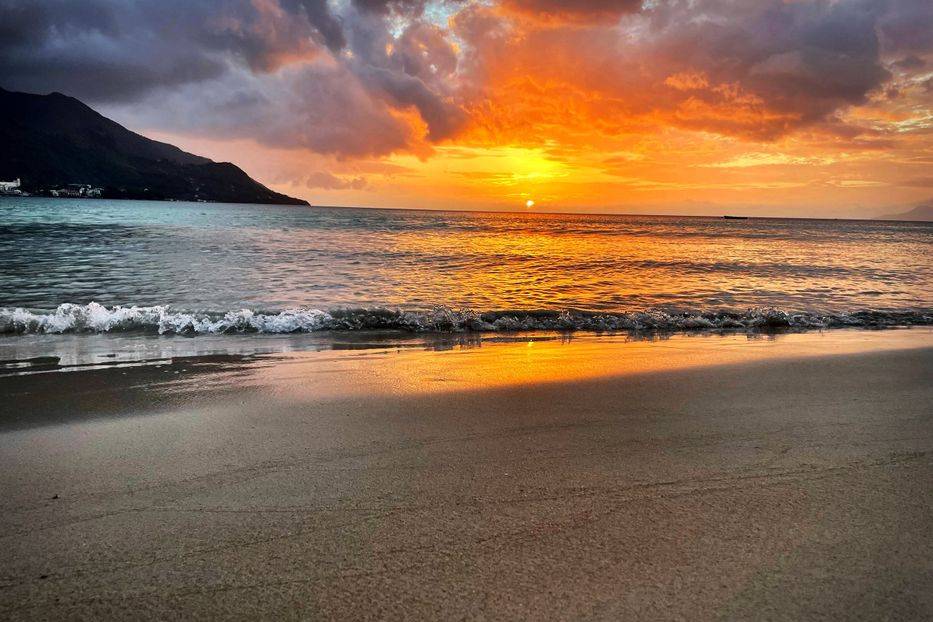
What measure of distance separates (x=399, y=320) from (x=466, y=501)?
300 inches

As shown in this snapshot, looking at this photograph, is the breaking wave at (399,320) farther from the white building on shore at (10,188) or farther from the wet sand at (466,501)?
the white building on shore at (10,188)

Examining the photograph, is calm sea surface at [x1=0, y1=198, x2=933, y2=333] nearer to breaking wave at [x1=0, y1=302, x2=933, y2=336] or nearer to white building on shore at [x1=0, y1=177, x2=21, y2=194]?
breaking wave at [x1=0, y1=302, x2=933, y2=336]

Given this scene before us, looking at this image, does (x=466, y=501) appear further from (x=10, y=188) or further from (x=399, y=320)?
(x=10, y=188)

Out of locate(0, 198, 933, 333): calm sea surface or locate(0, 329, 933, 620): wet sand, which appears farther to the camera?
locate(0, 198, 933, 333): calm sea surface

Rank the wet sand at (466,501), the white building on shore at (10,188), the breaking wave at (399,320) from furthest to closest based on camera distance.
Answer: the white building on shore at (10,188), the breaking wave at (399,320), the wet sand at (466,501)

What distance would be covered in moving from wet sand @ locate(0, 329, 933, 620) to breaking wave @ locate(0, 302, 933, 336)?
13.2ft

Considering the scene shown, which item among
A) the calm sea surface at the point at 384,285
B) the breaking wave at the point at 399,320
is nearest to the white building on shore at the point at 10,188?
the calm sea surface at the point at 384,285

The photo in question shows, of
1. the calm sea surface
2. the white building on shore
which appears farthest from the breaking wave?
the white building on shore

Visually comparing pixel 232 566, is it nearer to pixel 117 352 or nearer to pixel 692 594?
pixel 692 594

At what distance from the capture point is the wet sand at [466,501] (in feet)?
6.44

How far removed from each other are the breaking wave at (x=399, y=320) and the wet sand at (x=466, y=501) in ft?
13.2

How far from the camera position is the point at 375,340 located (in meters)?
8.73

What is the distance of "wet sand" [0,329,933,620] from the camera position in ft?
6.44

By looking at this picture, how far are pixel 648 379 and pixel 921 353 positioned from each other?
16.7 feet
